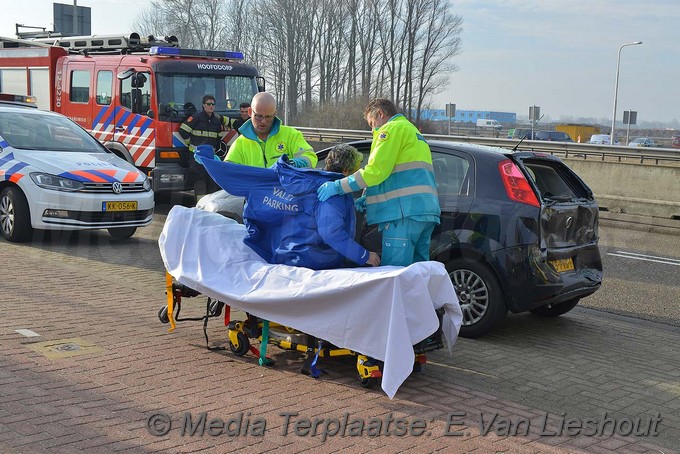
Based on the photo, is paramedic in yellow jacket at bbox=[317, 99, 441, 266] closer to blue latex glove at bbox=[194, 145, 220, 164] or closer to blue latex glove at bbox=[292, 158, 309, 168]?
blue latex glove at bbox=[292, 158, 309, 168]

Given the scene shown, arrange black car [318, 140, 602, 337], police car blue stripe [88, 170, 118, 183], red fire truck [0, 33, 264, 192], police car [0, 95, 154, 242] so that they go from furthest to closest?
red fire truck [0, 33, 264, 192] → police car blue stripe [88, 170, 118, 183] → police car [0, 95, 154, 242] → black car [318, 140, 602, 337]

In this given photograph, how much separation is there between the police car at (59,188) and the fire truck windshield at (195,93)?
10.6 feet

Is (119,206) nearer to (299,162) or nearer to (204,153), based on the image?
(204,153)

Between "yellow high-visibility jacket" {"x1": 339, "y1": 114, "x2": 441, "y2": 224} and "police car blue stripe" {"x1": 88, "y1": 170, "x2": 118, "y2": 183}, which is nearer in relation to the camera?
"yellow high-visibility jacket" {"x1": 339, "y1": 114, "x2": 441, "y2": 224}

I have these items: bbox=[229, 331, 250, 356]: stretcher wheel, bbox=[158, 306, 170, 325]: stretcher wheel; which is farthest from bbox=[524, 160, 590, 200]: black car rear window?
bbox=[158, 306, 170, 325]: stretcher wheel

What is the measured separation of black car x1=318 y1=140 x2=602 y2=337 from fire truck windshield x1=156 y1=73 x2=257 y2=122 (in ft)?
26.8

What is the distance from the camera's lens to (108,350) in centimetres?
577

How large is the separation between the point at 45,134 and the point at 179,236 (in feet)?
20.5

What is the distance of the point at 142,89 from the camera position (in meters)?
14.3

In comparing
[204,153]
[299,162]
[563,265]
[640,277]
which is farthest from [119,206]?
[640,277]

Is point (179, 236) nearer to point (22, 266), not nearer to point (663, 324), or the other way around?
point (22, 266)

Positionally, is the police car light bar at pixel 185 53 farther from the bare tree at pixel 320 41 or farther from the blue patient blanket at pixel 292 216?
the bare tree at pixel 320 41

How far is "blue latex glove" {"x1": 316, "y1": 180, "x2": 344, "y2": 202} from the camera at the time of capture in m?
5.28

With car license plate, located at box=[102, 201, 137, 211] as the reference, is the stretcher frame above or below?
below
